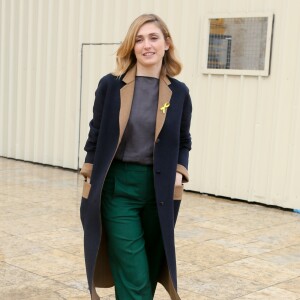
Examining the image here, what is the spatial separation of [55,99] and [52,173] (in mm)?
1342

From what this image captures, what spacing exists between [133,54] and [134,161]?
0.60 metres

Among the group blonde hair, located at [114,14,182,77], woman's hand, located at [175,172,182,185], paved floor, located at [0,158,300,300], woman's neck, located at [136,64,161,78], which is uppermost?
blonde hair, located at [114,14,182,77]

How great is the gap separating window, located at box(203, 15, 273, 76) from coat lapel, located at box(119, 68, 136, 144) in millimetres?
5255

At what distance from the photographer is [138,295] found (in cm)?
371

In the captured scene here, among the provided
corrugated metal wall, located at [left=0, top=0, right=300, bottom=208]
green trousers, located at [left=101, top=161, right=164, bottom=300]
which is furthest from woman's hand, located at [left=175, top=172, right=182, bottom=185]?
corrugated metal wall, located at [left=0, top=0, right=300, bottom=208]

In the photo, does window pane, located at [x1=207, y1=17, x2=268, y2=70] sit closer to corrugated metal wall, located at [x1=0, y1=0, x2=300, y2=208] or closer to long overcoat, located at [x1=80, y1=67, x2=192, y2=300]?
corrugated metal wall, located at [x1=0, y1=0, x2=300, y2=208]

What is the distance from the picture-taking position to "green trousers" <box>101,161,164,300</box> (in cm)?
371

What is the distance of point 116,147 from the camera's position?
3.69m

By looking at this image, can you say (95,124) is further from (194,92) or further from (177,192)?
(194,92)

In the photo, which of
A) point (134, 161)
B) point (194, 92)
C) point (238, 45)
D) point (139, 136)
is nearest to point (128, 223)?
point (134, 161)

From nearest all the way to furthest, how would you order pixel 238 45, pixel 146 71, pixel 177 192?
pixel 146 71, pixel 177 192, pixel 238 45

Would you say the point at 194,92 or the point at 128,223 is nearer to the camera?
the point at 128,223

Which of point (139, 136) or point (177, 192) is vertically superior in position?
point (139, 136)

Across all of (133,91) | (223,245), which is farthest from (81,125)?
(133,91)
